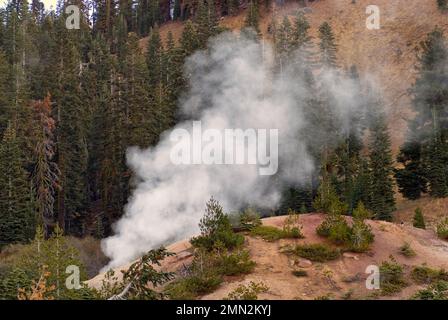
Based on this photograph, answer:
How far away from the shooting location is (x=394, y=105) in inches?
2164

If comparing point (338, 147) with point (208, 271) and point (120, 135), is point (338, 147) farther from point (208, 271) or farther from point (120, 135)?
point (208, 271)

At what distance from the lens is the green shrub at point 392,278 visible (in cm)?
1520

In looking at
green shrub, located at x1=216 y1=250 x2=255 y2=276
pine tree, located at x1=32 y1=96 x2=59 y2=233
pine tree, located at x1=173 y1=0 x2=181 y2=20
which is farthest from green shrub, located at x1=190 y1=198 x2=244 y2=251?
pine tree, located at x1=173 y1=0 x2=181 y2=20

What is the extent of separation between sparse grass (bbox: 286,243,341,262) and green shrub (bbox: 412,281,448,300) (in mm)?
3325

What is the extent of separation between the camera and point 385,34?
6475cm

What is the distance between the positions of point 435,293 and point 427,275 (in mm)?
2521

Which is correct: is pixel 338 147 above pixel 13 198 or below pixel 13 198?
above

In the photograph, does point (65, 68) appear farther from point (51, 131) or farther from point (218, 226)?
point (218, 226)

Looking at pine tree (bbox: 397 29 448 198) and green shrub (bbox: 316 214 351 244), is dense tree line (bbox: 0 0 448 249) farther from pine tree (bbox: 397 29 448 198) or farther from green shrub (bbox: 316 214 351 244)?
green shrub (bbox: 316 214 351 244)

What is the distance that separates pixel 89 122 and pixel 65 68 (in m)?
5.15

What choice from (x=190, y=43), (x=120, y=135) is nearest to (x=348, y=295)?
(x=120, y=135)

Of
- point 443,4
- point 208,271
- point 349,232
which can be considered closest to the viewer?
point 208,271
